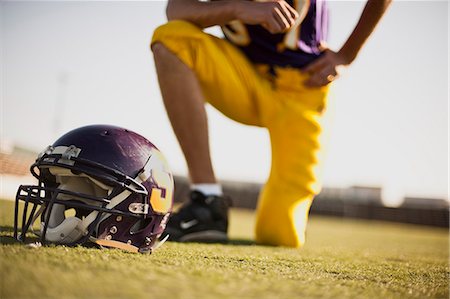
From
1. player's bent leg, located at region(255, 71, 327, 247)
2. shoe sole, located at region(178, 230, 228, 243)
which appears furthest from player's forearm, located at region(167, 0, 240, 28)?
shoe sole, located at region(178, 230, 228, 243)

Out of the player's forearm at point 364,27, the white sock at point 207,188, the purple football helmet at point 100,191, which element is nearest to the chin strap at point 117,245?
the purple football helmet at point 100,191

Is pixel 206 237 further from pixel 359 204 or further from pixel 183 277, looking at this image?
pixel 359 204

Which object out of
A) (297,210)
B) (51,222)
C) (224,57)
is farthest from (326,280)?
(224,57)

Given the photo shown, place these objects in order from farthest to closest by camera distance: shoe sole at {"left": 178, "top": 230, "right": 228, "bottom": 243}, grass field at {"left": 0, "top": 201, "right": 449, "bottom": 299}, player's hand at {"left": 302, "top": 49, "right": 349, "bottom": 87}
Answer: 1. player's hand at {"left": 302, "top": 49, "right": 349, "bottom": 87}
2. shoe sole at {"left": 178, "top": 230, "right": 228, "bottom": 243}
3. grass field at {"left": 0, "top": 201, "right": 449, "bottom": 299}

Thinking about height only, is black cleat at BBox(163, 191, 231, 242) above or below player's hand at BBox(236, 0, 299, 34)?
below

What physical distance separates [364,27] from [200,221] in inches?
45.5

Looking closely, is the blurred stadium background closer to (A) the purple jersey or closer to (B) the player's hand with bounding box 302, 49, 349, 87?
(A) the purple jersey

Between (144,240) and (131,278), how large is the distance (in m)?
0.42

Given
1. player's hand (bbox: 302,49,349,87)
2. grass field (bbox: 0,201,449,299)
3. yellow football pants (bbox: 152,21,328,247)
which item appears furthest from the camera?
player's hand (bbox: 302,49,349,87)

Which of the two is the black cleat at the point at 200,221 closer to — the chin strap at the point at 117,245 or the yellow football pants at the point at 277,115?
the yellow football pants at the point at 277,115

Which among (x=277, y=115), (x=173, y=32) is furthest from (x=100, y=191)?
(x=277, y=115)

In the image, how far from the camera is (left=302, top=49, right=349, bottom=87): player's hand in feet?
6.59

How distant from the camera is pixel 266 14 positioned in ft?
5.36

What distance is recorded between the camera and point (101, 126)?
1171 mm
